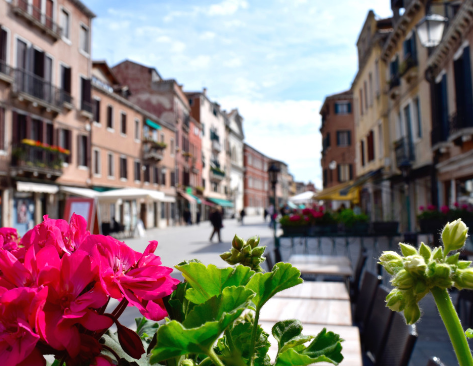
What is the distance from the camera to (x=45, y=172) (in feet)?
60.9

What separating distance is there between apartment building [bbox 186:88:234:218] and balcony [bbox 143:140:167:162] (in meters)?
15.0

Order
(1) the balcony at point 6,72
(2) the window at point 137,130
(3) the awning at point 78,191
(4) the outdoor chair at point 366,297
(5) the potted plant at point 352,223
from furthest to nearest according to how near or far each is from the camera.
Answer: (2) the window at point 137,130
(3) the awning at point 78,191
(1) the balcony at point 6,72
(5) the potted plant at point 352,223
(4) the outdoor chair at point 366,297

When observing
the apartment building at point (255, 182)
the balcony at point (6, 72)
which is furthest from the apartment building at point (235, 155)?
the balcony at point (6, 72)

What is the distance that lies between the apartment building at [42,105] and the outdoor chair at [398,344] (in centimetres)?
1725

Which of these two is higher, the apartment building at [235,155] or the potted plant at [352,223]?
the apartment building at [235,155]

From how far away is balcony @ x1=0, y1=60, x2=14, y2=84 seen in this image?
16.9 meters

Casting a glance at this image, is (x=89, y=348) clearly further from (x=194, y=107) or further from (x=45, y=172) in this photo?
(x=194, y=107)

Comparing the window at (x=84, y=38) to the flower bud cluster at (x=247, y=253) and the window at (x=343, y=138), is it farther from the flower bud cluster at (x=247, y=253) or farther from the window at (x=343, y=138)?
the flower bud cluster at (x=247, y=253)

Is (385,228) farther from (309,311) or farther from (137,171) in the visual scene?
(137,171)

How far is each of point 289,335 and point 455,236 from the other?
253mm

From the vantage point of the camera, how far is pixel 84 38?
23.8m

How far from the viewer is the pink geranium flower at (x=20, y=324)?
0.41 meters

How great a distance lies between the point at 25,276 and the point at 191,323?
7.8 inches

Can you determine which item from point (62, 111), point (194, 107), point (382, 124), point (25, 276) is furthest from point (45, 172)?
point (194, 107)
